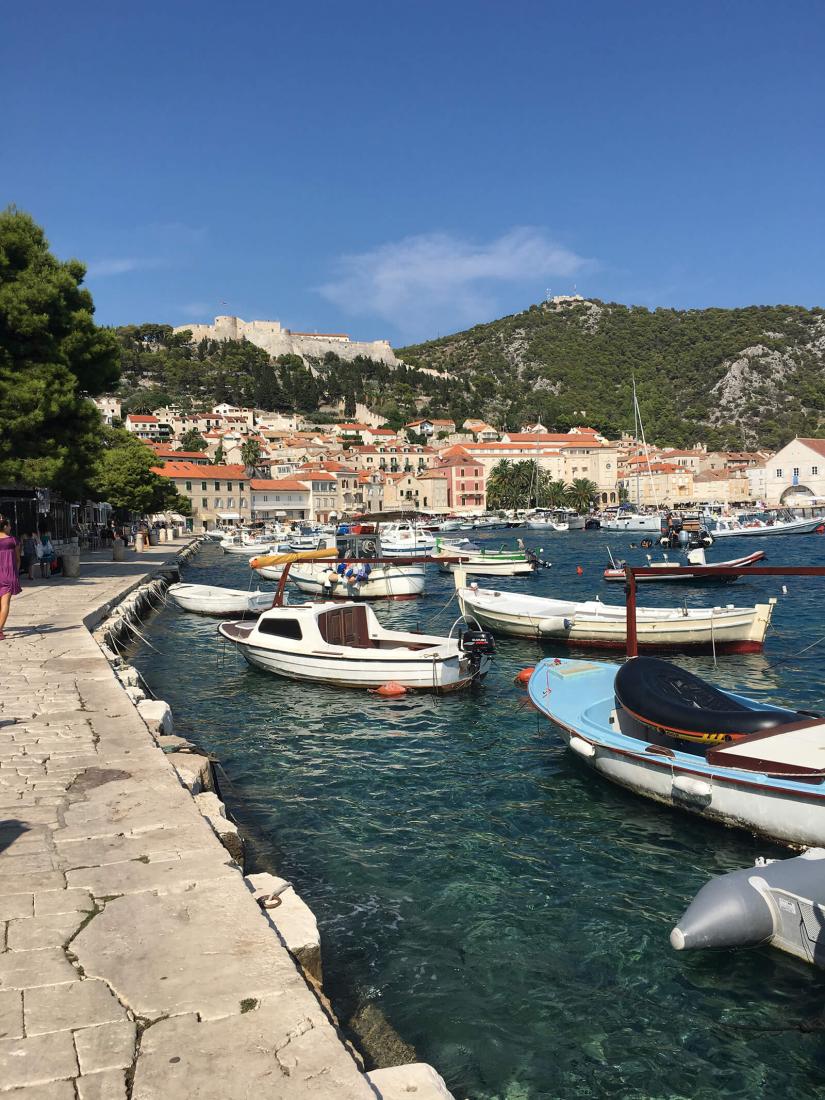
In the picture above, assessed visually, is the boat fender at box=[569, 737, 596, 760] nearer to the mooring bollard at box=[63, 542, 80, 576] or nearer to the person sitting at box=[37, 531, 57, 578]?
the mooring bollard at box=[63, 542, 80, 576]

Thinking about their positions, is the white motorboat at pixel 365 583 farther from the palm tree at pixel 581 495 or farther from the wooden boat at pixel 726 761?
the palm tree at pixel 581 495

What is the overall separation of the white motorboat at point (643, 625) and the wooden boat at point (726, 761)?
32.3 ft

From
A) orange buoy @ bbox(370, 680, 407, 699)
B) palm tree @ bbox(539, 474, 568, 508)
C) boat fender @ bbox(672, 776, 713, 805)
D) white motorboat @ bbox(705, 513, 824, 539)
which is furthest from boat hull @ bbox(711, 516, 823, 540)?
boat fender @ bbox(672, 776, 713, 805)

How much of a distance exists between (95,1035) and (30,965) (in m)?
0.87

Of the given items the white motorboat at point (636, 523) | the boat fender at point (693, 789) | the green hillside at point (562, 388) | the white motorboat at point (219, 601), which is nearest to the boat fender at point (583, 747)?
the boat fender at point (693, 789)

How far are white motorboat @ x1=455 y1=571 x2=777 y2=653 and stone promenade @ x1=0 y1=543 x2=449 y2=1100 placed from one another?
619 inches

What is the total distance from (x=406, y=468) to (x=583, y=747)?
13855cm

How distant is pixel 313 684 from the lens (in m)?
17.3

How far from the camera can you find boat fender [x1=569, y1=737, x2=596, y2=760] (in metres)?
10.8

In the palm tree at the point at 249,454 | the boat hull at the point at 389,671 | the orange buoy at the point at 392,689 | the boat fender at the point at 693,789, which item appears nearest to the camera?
the boat fender at the point at 693,789

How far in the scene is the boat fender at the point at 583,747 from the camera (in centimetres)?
1077

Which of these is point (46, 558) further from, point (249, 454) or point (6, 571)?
point (249, 454)

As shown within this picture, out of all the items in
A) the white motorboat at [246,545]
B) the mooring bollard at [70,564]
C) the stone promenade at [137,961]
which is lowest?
the stone promenade at [137,961]

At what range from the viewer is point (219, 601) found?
2878 centimetres
